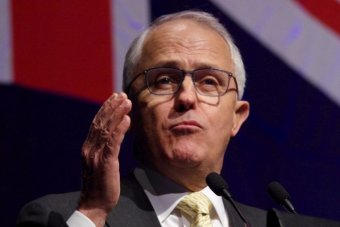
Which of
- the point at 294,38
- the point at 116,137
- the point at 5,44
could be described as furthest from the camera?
the point at 294,38

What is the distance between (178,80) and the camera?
1.98 m

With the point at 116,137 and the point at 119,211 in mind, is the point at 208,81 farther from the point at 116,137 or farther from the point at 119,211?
the point at 116,137

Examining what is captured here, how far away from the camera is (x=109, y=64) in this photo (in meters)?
2.36

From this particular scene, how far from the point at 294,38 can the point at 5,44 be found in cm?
89

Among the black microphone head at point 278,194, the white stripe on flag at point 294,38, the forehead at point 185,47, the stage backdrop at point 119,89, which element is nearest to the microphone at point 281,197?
the black microphone head at point 278,194

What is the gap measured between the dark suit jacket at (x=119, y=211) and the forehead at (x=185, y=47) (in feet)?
1.01

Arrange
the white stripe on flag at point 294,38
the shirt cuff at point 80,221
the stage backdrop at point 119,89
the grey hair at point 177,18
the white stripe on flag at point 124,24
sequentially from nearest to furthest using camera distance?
the shirt cuff at point 80,221, the grey hair at point 177,18, the stage backdrop at point 119,89, the white stripe on flag at point 124,24, the white stripe on flag at point 294,38

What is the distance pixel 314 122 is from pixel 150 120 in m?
0.71

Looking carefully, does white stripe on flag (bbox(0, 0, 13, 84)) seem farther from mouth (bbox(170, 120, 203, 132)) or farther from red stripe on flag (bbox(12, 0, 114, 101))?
mouth (bbox(170, 120, 203, 132))

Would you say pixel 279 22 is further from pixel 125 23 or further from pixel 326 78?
pixel 125 23

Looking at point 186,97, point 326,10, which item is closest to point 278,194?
point 186,97

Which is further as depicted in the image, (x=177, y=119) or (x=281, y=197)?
(x=177, y=119)

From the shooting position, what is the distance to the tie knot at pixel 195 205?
6.18 ft

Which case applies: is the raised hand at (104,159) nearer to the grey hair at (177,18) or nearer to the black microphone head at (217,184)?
the black microphone head at (217,184)
